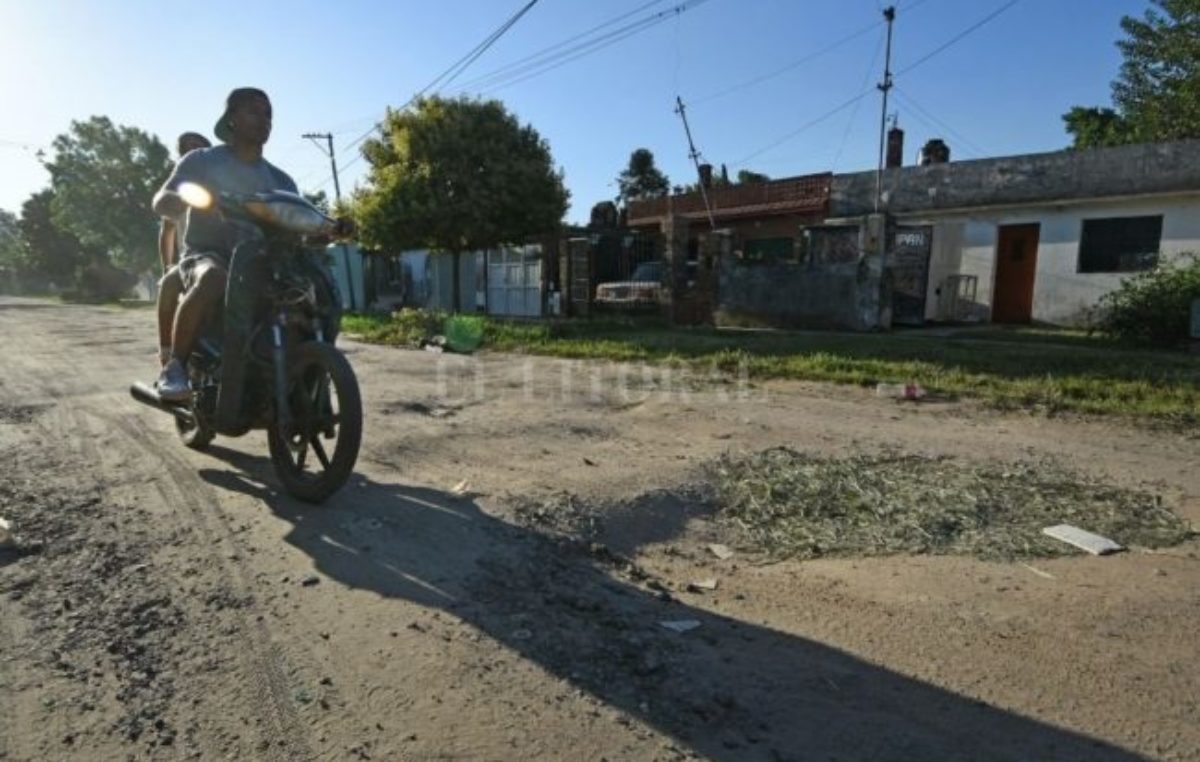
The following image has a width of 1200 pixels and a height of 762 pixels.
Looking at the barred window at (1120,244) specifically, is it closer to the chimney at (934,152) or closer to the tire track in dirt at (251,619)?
the chimney at (934,152)

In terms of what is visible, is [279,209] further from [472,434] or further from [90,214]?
[90,214]

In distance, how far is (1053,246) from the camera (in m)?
16.3

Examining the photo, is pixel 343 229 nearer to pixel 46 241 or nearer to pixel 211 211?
pixel 211 211

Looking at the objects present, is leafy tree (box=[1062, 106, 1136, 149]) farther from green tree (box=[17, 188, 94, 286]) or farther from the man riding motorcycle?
green tree (box=[17, 188, 94, 286])

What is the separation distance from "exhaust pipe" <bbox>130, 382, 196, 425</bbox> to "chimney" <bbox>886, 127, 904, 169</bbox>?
918 inches

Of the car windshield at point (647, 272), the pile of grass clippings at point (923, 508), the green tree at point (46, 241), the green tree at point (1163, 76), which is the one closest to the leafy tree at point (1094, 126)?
the green tree at point (1163, 76)

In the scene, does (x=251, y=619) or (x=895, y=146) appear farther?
(x=895, y=146)

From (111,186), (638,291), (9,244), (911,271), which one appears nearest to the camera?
(638,291)

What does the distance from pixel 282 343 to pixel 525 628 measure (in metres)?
2.03

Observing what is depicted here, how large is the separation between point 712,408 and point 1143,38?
24885 millimetres

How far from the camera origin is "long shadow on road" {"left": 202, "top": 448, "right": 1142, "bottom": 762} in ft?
6.28

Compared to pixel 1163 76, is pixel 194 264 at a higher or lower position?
lower

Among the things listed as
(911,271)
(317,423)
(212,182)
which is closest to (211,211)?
(212,182)

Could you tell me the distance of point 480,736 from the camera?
190 centimetres
